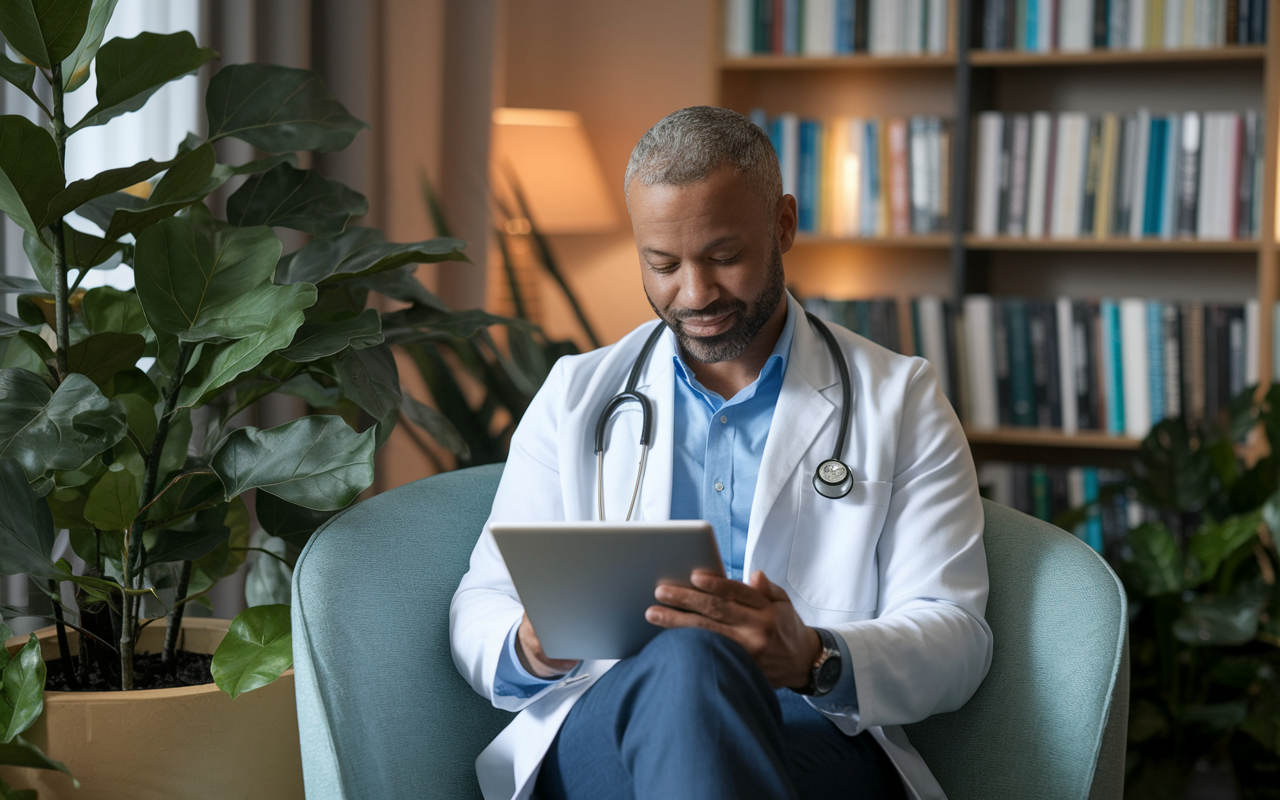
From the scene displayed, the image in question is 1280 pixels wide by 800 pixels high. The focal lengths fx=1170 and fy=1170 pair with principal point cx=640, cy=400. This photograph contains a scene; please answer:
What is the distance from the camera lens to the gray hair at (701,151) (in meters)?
1.30

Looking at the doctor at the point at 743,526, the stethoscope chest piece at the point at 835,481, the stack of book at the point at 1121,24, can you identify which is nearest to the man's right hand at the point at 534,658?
the doctor at the point at 743,526

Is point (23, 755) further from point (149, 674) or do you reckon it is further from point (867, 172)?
point (867, 172)

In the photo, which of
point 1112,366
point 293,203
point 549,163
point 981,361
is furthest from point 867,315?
point 293,203

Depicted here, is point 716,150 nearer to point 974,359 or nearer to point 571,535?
point 571,535

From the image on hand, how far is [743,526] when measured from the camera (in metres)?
1.38

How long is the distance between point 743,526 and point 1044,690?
374 millimetres

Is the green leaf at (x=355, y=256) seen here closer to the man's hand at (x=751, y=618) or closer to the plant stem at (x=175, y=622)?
the plant stem at (x=175, y=622)

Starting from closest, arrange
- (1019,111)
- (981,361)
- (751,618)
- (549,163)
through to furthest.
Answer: (751,618), (981,361), (1019,111), (549,163)

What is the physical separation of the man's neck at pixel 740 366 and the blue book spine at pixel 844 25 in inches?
68.0

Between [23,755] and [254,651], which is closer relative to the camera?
[23,755]

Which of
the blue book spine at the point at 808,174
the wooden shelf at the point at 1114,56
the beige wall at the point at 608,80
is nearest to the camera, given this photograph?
the wooden shelf at the point at 1114,56

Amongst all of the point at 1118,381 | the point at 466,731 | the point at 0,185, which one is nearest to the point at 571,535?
the point at 466,731

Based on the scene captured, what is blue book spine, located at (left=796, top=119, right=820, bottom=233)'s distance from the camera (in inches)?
120

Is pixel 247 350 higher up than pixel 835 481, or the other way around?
pixel 247 350
